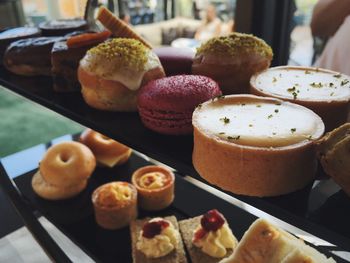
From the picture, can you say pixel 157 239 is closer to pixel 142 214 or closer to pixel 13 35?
pixel 142 214

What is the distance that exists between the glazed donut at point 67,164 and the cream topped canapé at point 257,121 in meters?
0.69

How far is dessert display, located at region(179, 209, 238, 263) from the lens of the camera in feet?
2.98

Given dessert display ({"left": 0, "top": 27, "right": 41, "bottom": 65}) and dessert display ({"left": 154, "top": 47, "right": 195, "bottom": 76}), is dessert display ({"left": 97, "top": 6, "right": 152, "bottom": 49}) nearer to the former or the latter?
dessert display ({"left": 154, "top": 47, "right": 195, "bottom": 76})

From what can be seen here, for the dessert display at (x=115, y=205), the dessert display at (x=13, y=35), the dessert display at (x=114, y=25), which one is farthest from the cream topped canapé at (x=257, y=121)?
the dessert display at (x=13, y=35)

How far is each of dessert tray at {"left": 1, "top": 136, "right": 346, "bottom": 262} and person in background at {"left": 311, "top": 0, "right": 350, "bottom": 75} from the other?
0.39m

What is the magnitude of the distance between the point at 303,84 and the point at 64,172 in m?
0.76

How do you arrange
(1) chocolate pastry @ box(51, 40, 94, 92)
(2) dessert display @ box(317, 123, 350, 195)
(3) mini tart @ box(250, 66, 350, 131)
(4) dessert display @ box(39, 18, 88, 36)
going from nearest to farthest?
(2) dessert display @ box(317, 123, 350, 195) → (3) mini tart @ box(250, 66, 350, 131) → (1) chocolate pastry @ box(51, 40, 94, 92) → (4) dessert display @ box(39, 18, 88, 36)

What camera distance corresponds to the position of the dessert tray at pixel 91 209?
966 millimetres

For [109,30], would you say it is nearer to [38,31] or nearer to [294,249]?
[38,31]

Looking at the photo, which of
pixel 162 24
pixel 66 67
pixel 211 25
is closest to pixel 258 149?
pixel 66 67

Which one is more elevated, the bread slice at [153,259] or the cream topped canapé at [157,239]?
the cream topped canapé at [157,239]

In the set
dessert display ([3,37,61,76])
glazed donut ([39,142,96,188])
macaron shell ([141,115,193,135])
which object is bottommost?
glazed donut ([39,142,96,188])

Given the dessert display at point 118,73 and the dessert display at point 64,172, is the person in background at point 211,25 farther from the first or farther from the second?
the dessert display at point 118,73

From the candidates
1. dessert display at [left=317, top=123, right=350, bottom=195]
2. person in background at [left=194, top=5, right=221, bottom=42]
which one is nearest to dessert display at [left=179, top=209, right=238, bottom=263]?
dessert display at [left=317, top=123, right=350, bottom=195]
